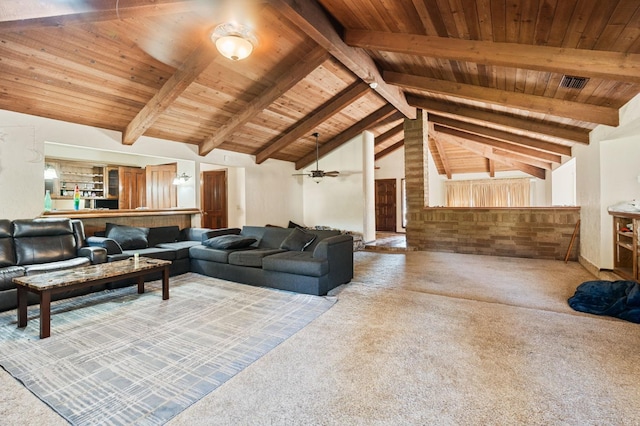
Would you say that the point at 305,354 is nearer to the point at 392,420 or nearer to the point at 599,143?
the point at 392,420

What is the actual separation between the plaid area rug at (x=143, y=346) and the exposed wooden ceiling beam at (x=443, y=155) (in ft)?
23.8

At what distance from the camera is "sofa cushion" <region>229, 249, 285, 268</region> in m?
4.28

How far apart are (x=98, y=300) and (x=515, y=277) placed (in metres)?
5.64

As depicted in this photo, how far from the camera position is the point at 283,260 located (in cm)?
399

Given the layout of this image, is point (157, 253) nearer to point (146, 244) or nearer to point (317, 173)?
point (146, 244)

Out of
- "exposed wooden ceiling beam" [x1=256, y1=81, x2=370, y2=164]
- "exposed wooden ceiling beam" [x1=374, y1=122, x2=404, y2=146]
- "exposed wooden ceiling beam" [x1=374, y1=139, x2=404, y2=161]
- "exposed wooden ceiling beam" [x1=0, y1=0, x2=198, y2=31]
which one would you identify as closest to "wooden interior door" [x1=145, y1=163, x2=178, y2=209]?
"exposed wooden ceiling beam" [x1=256, y1=81, x2=370, y2=164]

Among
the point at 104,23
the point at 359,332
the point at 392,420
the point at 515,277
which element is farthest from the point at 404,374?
the point at 104,23

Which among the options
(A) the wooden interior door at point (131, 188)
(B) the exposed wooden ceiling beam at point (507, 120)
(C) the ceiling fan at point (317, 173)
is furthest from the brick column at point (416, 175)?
(A) the wooden interior door at point (131, 188)

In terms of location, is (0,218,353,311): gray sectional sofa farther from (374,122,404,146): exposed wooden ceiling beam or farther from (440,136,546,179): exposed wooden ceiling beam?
(440,136,546,179): exposed wooden ceiling beam

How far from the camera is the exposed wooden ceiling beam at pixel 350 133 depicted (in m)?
7.39

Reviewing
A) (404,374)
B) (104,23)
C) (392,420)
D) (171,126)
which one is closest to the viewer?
(392,420)

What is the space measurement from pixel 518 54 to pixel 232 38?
9.41 ft

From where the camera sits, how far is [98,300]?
3.68m

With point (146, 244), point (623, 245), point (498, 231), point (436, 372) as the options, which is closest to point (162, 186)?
point (146, 244)
